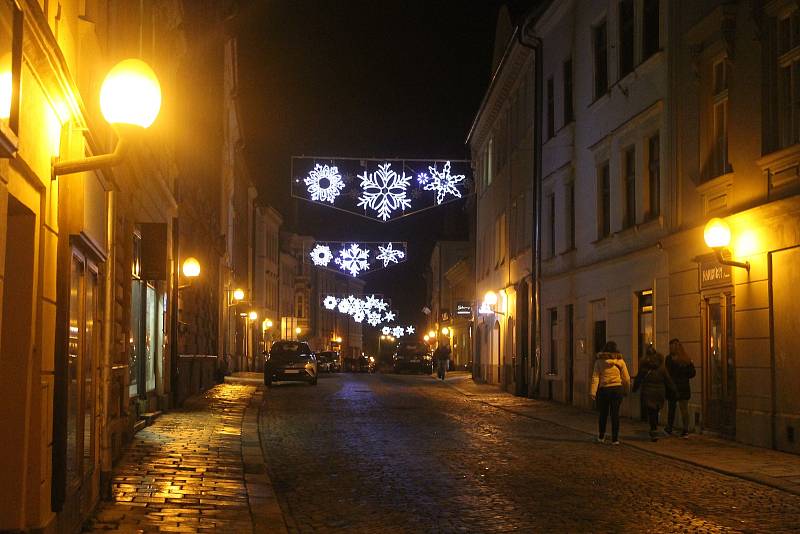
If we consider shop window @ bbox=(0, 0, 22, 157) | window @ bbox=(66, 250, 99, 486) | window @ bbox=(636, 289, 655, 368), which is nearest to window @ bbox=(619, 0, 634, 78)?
window @ bbox=(636, 289, 655, 368)

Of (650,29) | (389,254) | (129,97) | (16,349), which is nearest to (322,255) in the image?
(389,254)

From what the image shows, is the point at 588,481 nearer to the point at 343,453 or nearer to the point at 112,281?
the point at 343,453

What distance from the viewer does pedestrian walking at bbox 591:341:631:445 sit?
56.7 feet

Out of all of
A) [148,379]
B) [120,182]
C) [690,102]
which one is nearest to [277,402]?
[148,379]

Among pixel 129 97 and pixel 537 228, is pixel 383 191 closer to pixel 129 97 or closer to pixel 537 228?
pixel 537 228

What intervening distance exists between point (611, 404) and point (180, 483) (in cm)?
830

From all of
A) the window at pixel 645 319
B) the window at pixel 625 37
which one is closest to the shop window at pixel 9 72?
the window at pixel 645 319

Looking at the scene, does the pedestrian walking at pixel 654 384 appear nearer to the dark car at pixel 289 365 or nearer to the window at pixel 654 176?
the window at pixel 654 176

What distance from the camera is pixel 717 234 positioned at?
16609mm

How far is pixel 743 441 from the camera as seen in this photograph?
16.8 metres

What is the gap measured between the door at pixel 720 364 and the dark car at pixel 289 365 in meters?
20.1

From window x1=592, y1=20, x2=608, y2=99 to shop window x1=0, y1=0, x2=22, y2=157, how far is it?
20.9 metres

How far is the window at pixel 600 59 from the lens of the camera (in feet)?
83.1

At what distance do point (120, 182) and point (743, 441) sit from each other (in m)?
10.4
